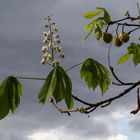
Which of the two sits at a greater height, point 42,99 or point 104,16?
point 104,16

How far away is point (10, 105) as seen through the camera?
3.18 metres

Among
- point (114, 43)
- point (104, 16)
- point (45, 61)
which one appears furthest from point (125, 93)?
point (45, 61)

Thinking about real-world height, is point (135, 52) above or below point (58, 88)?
above

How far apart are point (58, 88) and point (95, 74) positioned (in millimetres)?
503

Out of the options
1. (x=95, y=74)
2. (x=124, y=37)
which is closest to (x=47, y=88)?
(x=95, y=74)

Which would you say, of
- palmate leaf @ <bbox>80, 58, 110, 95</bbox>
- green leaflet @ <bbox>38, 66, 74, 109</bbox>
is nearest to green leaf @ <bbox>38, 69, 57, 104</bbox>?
green leaflet @ <bbox>38, 66, 74, 109</bbox>

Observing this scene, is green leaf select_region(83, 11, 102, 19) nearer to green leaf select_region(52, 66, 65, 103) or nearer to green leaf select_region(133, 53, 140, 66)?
green leaf select_region(133, 53, 140, 66)

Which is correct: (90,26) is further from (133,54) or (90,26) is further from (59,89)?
(59,89)

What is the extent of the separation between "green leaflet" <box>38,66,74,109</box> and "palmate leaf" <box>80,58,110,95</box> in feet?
0.78

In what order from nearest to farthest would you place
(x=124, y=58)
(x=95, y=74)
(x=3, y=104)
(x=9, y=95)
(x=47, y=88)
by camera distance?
(x=47, y=88) < (x=3, y=104) < (x=9, y=95) < (x=95, y=74) < (x=124, y=58)

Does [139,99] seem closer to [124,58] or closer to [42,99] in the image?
[124,58]

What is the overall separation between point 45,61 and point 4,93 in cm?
122

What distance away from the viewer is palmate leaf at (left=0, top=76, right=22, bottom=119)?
123 inches

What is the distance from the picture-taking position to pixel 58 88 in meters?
3.01
